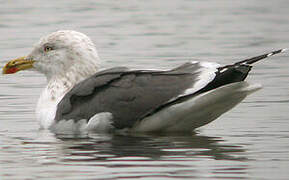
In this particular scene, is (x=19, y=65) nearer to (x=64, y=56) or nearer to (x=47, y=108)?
(x=64, y=56)

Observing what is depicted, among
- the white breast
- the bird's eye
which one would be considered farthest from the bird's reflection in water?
the bird's eye

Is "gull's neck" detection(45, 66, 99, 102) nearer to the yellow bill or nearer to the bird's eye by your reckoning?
the bird's eye

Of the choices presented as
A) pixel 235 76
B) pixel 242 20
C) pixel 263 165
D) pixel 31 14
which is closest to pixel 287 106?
pixel 235 76

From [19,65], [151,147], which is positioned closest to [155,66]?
[19,65]

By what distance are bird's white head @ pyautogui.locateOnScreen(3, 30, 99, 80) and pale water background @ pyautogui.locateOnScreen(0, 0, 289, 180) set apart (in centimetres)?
74

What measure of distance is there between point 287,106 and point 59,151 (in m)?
3.84

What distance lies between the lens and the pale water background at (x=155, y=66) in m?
9.55

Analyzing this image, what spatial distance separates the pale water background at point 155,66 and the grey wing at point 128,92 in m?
0.32

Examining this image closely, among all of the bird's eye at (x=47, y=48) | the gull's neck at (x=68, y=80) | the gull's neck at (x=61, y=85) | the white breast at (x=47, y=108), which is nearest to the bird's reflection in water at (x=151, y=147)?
Result: the white breast at (x=47, y=108)

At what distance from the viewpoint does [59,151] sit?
1057 centimetres

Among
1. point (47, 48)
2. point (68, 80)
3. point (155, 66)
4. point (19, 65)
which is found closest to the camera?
point (68, 80)

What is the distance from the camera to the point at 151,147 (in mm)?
10727

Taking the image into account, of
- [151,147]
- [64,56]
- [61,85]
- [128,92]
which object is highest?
[64,56]

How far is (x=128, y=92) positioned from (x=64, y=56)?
1.58 metres
